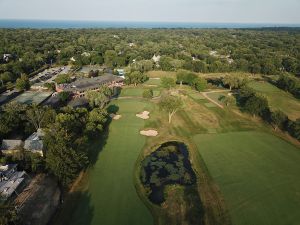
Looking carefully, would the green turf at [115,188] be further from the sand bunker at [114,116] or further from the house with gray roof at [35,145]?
the house with gray roof at [35,145]

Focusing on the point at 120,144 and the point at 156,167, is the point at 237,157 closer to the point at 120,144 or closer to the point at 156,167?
the point at 156,167

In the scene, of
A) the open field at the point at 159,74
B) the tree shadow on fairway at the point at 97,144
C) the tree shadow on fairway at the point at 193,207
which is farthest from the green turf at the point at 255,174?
the open field at the point at 159,74

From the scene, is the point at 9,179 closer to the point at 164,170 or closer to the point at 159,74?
the point at 164,170

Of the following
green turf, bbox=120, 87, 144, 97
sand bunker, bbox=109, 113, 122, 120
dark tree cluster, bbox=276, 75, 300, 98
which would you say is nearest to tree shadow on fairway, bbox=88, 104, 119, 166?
sand bunker, bbox=109, 113, 122, 120

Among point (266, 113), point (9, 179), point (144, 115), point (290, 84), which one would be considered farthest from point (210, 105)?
point (9, 179)

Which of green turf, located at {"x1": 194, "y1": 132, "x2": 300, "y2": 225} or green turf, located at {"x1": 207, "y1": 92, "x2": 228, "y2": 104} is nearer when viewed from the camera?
green turf, located at {"x1": 194, "y1": 132, "x2": 300, "y2": 225}

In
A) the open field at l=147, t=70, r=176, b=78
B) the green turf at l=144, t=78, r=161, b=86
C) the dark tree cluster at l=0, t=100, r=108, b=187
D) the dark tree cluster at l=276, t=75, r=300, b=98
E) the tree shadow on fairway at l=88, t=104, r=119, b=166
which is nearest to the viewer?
the dark tree cluster at l=0, t=100, r=108, b=187

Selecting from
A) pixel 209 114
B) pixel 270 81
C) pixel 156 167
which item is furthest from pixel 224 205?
pixel 270 81

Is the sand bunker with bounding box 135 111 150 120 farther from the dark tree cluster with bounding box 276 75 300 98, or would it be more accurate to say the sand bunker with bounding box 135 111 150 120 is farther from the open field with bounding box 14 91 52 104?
the dark tree cluster with bounding box 276 75 300 98
